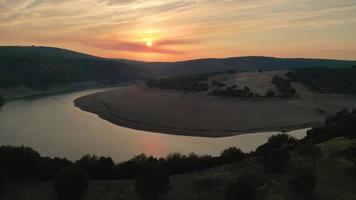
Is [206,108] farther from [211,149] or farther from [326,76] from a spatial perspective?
[326,76]

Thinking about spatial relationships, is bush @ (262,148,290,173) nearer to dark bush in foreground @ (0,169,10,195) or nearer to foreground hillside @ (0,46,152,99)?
dark bush in foreground @ (0,169,10,195)

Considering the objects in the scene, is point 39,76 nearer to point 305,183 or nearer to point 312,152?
point 312,152

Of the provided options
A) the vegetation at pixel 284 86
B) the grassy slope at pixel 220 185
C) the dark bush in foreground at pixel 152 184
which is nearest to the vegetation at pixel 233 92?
the vegetation at pixel 284 86

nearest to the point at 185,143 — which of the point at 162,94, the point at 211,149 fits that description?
the point at 211,149

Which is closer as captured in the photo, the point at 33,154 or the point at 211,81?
the point at 33,154

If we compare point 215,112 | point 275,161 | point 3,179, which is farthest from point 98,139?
point 275,161

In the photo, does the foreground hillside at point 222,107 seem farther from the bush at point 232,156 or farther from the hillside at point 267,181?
the hillside at point 267,181
